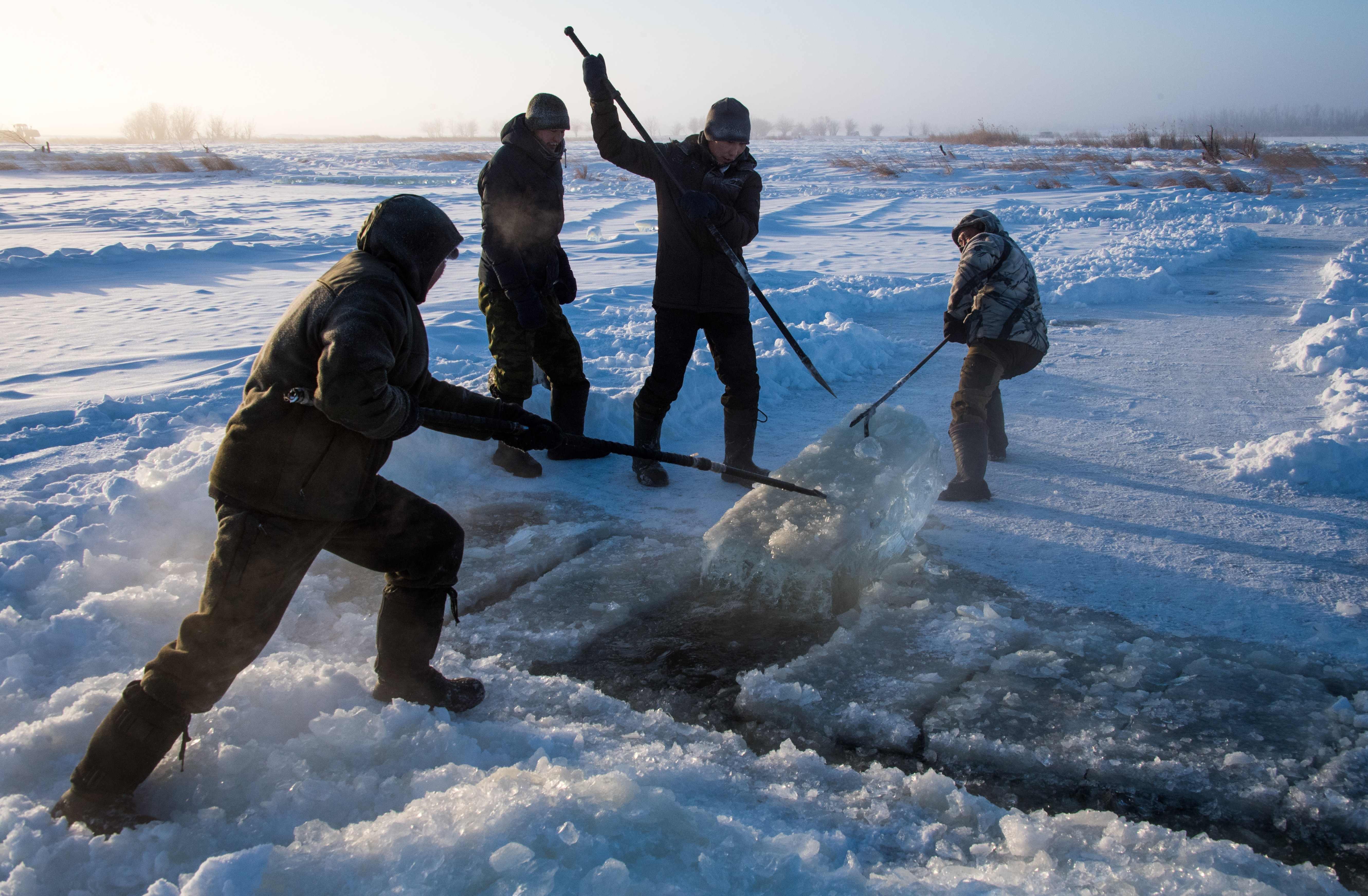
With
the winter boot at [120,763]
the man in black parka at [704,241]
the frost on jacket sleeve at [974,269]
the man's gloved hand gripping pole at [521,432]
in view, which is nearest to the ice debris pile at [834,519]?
the man's gloved hand gripping pole at [521,432]

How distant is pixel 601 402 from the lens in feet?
16.2

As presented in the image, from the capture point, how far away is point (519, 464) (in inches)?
174

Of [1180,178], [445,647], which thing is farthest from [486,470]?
[1180,178]

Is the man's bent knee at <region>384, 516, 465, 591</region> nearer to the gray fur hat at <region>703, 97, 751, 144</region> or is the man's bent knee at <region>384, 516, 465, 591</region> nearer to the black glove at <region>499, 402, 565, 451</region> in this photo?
the black glove at <region>499, 402, 565, 451</region>

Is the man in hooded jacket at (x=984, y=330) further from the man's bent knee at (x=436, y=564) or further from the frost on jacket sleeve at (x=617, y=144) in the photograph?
the man's bent knee at (x=436, y=564)

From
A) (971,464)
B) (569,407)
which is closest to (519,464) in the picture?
(569,407)

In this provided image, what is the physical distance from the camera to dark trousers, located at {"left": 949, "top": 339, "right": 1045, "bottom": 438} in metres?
4.20

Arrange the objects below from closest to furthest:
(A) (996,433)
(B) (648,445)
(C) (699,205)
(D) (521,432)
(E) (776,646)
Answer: (D) (521,432)
(E) (776,646)
(C) (699,205)
(B) (648,445)
(A) (996,433)

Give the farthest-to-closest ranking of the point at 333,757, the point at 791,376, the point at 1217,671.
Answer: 1. the point at 791,376
2. the point at 1217,671
3. the point at 333,757

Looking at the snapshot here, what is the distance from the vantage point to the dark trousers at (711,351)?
416 centimetres

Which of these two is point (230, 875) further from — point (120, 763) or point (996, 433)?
point (996, 433)

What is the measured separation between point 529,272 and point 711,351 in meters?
1.01

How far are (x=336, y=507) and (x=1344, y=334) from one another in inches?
285

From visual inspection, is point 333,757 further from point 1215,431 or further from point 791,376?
point 1215,431
